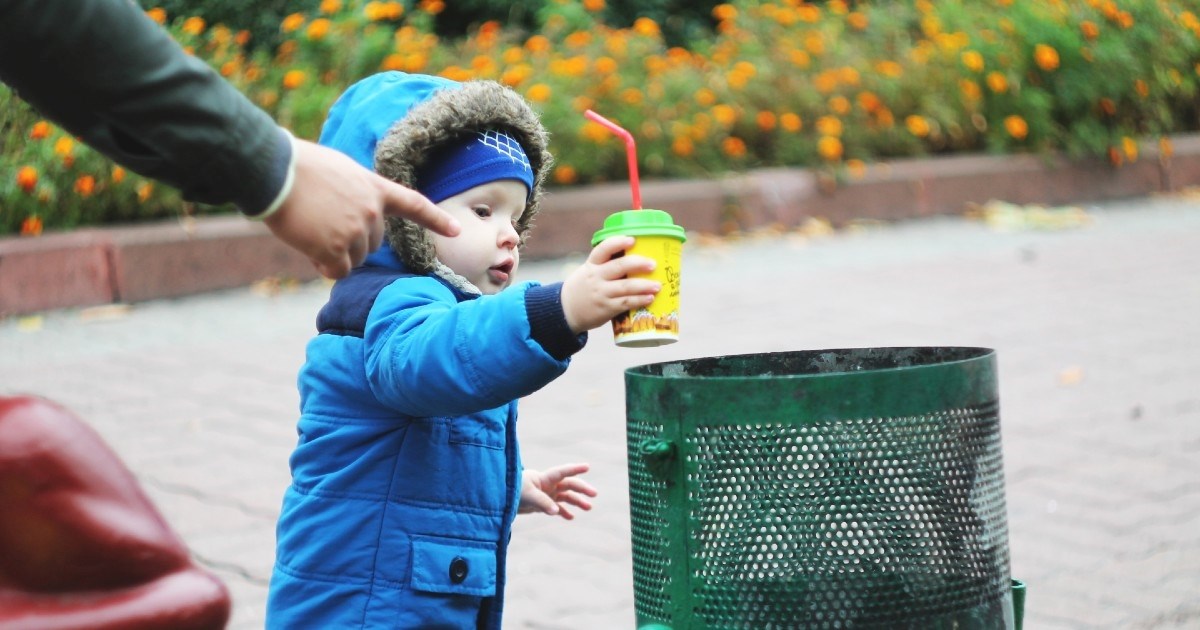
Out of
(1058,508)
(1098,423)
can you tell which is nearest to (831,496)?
(1058,508)

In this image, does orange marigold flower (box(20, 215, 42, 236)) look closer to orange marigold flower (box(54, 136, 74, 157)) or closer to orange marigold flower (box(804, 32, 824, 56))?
orange marigold flower (box(54, 136, 74, 157))

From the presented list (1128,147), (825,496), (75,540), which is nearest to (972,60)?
(1128,147)

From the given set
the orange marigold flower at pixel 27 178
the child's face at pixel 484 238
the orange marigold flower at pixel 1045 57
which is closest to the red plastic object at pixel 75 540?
the child's face at pixel 484 238

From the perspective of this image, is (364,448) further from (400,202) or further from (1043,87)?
(1043,87)

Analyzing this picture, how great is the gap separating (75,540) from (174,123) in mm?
419

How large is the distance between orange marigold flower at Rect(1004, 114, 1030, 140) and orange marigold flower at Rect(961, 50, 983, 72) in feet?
1.26

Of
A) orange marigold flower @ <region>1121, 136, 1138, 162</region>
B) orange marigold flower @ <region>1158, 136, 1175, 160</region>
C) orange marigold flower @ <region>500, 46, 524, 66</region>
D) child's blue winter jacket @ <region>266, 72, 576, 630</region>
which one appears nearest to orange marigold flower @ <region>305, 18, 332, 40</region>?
orange marigold flower @ <region>500, 46, 524, 66</region>

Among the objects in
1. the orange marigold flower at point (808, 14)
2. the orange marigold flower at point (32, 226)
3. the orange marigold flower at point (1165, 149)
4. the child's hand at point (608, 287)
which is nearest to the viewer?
the child's hand at point (608, 287)

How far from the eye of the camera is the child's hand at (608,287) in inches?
70.4

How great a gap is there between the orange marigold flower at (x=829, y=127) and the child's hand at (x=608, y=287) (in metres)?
7.15

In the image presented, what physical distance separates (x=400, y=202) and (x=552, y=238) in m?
6.17

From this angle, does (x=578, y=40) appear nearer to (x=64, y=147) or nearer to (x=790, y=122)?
(x=790, y=122)

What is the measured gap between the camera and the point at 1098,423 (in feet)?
15.6

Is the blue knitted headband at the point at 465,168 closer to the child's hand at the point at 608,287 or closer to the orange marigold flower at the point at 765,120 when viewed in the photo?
the child's hand at the point at 608,287
